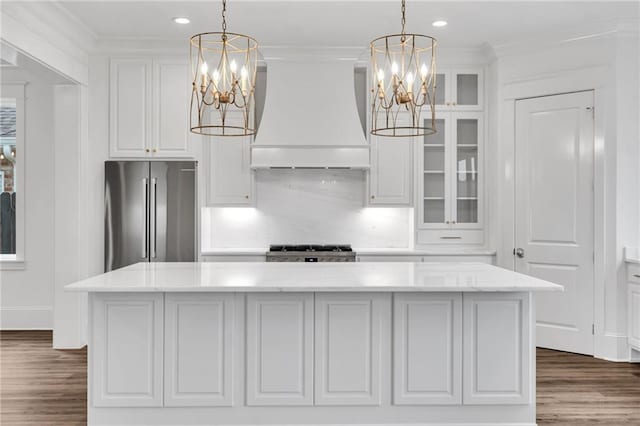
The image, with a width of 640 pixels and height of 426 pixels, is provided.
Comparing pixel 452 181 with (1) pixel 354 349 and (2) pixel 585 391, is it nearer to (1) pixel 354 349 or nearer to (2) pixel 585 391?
(2) pixel 585 391

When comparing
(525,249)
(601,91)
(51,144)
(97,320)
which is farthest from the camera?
(51,144)

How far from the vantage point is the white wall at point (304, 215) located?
564 centimetres

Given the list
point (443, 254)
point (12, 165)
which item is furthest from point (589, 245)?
point (12, 165)

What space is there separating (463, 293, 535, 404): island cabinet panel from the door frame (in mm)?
1960

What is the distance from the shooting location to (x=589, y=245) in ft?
15.1

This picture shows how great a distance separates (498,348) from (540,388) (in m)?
1.05

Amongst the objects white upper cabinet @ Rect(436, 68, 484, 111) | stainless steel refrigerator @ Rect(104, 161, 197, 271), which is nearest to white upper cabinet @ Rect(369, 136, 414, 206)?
white upper cabinet @ Rect(436, 68, 484, 111)

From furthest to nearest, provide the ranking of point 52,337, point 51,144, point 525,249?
1. point 51,144
2. point 52,337
3. point 525,249

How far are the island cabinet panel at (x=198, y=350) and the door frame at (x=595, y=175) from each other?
3096mm

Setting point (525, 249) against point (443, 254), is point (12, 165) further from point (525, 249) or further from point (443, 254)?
point (525, 249)

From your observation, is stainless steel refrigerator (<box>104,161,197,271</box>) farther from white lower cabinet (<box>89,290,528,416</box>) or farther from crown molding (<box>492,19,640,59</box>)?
crown molding (<box>492,19,640,59</box>)

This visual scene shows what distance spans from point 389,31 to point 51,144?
368cm

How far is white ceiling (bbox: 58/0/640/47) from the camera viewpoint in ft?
13.7

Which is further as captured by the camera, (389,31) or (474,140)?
(474,140)
